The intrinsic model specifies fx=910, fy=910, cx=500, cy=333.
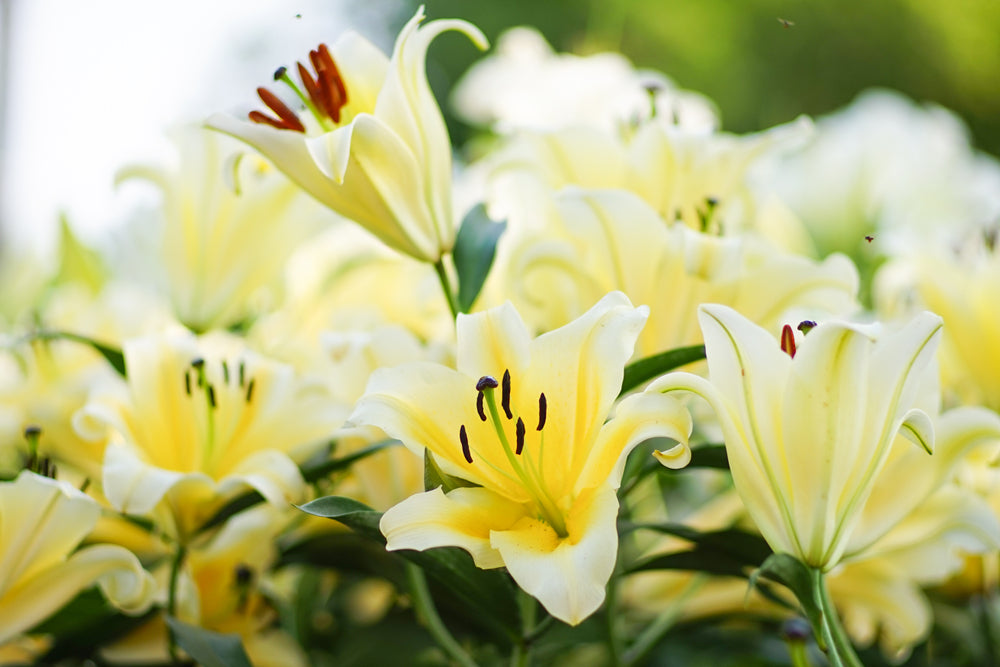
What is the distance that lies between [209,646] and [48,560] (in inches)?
3.0

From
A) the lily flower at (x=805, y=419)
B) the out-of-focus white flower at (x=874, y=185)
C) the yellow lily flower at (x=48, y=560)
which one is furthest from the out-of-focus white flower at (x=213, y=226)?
the out-of-focus white flower at (x=874, y=185)

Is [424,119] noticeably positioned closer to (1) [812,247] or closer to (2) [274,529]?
(2) [274,529]

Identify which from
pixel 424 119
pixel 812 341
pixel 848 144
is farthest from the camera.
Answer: pixel 848 144

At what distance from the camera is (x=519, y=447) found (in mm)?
323

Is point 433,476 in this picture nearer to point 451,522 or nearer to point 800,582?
point 451,522

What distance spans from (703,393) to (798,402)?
0.03 m

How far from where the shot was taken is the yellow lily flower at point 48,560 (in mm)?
359

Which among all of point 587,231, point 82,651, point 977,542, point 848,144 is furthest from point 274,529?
point 848,144

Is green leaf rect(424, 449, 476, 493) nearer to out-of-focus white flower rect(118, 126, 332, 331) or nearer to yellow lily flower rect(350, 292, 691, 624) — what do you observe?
yellow lily flower rect(350, 292, 691, 624)

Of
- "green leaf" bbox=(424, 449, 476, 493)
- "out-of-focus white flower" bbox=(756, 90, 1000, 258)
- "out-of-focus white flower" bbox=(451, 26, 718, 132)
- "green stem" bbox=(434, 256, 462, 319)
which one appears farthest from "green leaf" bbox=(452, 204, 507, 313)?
"out-of-focus white flower" bbox=(756, 90, 1000, 258)

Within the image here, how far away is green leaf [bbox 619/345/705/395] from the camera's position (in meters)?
0.37

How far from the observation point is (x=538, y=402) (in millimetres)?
340

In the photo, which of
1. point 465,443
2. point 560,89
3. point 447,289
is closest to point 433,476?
point 465,443

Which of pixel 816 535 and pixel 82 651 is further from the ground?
pixel 816 535
